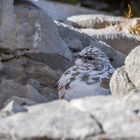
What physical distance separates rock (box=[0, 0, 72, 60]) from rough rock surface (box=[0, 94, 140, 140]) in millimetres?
1456

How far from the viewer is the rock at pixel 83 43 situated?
15.7ft

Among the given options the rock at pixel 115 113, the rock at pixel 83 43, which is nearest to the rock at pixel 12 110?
the rock at pixel 115 113

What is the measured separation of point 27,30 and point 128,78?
3.74 feet

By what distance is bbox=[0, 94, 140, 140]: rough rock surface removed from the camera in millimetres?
2377

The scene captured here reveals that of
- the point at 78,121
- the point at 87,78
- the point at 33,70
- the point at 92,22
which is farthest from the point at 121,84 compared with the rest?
the point at 92,22

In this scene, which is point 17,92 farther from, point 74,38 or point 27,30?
point 74,38

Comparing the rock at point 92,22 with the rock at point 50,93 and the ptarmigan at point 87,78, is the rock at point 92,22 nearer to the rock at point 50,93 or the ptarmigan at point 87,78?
the ptarmigan at point 87,78

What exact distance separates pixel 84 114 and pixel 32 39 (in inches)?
65.0

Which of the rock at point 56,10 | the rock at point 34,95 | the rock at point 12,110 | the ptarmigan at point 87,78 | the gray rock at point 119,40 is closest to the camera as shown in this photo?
the rock at point 12,110

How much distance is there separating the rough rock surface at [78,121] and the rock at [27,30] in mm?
1456

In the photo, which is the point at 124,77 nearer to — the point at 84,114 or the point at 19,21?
the point at 84,114

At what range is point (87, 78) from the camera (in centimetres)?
360

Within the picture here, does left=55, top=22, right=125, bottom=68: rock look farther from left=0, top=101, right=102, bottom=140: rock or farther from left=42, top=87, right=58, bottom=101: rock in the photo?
left=0, top=101, right=102, bottom=140: rock

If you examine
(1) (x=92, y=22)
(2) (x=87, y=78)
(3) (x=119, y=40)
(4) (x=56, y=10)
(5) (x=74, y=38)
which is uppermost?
(2) (x=87, y=78)
